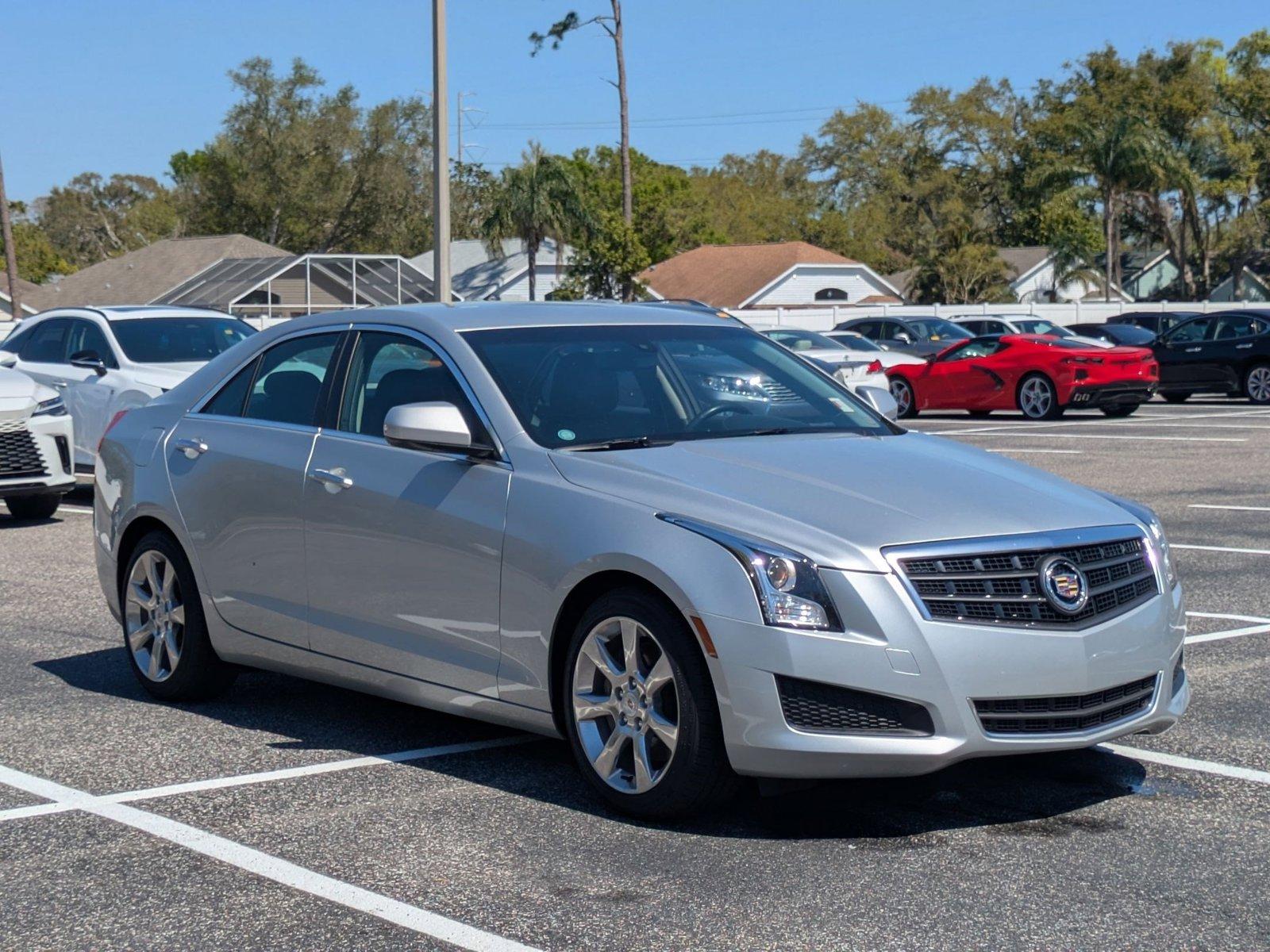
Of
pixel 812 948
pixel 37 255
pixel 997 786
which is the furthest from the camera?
pixel 37 255

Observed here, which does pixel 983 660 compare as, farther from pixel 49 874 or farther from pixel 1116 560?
pixel 49 874

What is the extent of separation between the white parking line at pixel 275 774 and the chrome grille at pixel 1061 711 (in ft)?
6.81

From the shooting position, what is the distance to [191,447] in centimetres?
713

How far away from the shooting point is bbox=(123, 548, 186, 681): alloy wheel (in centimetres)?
716

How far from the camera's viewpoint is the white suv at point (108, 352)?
15.1m

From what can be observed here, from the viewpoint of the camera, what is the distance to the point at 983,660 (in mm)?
4906

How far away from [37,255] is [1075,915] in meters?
121

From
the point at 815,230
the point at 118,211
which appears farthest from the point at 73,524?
the point at 118,211

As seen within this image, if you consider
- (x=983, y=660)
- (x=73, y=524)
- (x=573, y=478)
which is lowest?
(x=73, y=524)

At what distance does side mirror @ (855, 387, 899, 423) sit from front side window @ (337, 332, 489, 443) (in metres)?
1.71

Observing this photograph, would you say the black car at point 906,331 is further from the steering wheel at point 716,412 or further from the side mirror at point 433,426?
the side mirror at point 433,426

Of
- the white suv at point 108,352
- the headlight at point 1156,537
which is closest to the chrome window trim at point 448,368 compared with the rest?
the headlight at point 1156,537

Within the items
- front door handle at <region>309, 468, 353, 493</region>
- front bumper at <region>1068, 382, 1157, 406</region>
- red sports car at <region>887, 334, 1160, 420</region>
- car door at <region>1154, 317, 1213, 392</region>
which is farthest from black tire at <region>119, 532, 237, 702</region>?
car door at <region>1154, 317, 1213, 392</region>

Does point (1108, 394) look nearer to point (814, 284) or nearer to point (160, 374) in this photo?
point (160, 374)
